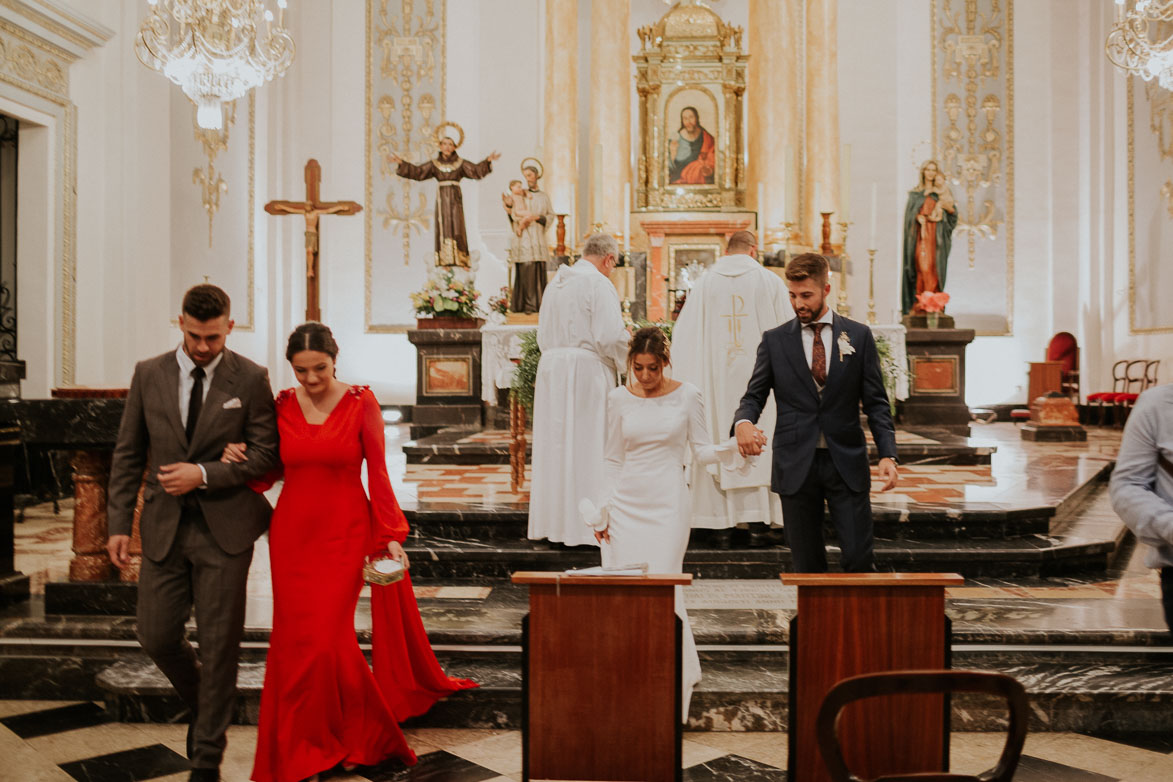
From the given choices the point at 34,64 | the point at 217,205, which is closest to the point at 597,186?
the point at 217,205

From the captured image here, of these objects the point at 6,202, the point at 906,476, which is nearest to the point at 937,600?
the point at 906,476

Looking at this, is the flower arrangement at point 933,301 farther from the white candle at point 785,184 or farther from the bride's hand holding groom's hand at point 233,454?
the bride's hand holding groom's hand at point 233,454

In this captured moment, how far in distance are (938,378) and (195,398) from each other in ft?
34.4

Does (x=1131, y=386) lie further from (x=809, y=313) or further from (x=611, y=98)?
(x=809, y=313)

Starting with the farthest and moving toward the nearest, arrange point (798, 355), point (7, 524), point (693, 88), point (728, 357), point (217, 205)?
point (693, 88)
point (217, 205)
point (728, 357)
point (7, 524)
point (798, 355)

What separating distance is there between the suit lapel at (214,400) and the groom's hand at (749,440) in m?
1.87

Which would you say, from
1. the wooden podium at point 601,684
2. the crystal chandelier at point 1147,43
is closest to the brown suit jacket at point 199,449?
the wooden podium at point 601,684

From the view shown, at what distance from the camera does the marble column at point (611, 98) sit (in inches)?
563

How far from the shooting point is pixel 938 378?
12.3 m

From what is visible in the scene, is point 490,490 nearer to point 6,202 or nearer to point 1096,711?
point 1096,711

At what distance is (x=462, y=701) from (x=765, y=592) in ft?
6.44

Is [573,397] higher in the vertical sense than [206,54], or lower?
lower

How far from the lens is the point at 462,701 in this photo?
4297 millimetres

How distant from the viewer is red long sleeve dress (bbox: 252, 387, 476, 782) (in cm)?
354
